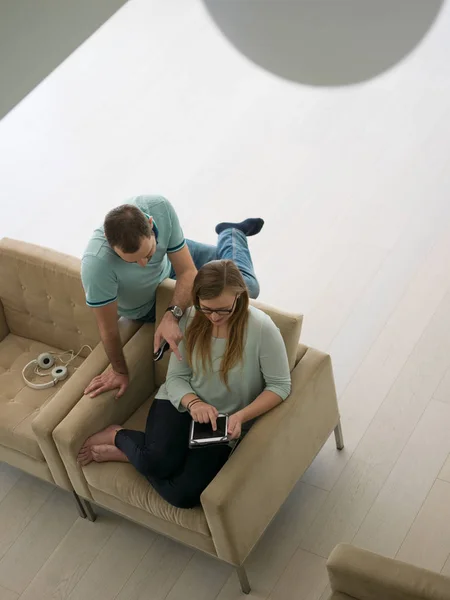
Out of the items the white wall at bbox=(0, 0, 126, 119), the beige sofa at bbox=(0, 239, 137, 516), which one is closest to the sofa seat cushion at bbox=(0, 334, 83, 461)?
the beige sofa at bbox=(0, 239, 137, 516)

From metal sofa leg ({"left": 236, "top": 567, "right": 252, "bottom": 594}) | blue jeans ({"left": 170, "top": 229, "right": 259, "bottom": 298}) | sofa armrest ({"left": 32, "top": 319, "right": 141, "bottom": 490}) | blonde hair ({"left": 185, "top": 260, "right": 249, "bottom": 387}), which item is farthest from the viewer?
blue jeans ({"left": 170, "top": 229, "right": 259, "bottom": 298})

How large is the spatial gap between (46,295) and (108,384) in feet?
1.95

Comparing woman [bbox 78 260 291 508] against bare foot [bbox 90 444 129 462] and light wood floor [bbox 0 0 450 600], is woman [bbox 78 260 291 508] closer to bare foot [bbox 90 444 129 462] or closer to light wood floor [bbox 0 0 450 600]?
bare foot [bbox 90 444 129 462]

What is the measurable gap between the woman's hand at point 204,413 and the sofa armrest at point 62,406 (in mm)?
519

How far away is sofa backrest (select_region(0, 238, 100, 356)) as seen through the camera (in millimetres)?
3293

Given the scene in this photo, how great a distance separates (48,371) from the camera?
3.44m

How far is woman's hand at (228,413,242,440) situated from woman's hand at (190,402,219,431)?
0.05 m

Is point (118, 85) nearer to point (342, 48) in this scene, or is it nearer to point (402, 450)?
point (342, 48)

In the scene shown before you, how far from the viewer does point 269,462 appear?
9.12 feet

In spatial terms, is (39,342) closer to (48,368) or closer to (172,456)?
(48,368)

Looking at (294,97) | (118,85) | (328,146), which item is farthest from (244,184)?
(118,85)

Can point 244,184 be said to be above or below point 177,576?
above

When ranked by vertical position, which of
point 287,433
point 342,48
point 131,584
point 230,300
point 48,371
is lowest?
point 131,584

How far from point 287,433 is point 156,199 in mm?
988
